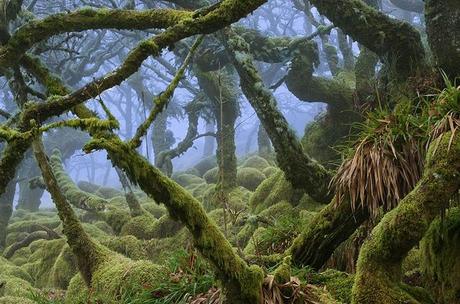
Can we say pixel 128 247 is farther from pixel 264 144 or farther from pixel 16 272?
pixel 264 144

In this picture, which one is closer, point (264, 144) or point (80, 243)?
point (80, 243)

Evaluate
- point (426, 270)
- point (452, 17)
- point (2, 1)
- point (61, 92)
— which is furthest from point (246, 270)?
point (452, 17)

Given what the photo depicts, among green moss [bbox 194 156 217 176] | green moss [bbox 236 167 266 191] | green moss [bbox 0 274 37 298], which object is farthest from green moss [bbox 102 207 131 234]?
green moss [bbox 194 156 217 176]

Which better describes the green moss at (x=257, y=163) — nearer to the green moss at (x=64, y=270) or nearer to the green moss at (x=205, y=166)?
the green moss at (x=205, y=166)

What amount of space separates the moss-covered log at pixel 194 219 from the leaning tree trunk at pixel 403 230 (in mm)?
868

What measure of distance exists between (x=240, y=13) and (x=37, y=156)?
7.50 ft

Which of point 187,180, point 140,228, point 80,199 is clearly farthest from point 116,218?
point 187,180

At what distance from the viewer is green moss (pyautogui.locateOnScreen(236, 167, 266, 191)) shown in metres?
17.6

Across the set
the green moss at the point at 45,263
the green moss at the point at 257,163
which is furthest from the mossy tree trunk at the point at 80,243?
the green moss at the point at 257,163

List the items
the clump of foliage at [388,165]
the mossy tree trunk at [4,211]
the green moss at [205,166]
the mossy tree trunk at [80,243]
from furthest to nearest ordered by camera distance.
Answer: the green moss at [205,166] → the mossy tree trunk at [4,211] → the mossy tree trunk at [80,243] → the clump of foliage at [388,165]

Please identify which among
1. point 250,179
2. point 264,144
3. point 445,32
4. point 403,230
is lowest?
point 403,230

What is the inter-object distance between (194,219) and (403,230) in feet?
5.03

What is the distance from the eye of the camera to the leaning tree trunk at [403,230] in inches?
136

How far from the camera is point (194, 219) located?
3.20 metres
